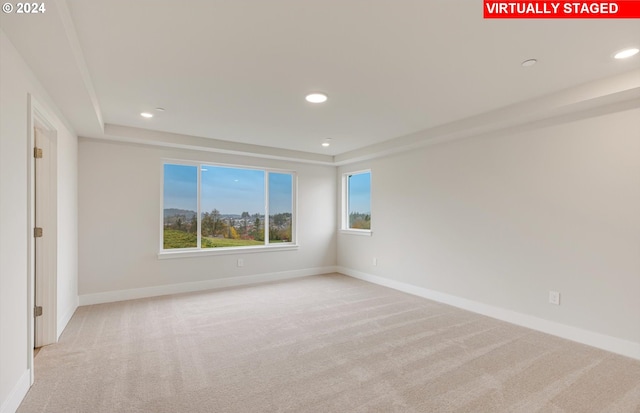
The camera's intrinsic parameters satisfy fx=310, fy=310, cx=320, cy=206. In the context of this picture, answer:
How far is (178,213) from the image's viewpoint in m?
4.90

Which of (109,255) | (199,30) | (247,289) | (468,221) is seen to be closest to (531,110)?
(468,221)

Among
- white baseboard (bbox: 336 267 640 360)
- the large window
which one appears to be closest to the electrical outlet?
white baseboard (bbox: 336 267 640 360)

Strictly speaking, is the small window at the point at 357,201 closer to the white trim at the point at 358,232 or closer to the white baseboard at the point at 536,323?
the white trim at the point at 358,232

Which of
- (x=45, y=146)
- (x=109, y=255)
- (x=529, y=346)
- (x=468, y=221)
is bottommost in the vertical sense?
(x=529, y=346)

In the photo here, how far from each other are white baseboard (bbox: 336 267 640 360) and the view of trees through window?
135cm

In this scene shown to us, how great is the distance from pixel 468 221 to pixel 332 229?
9.61ft

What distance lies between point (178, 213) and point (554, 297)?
503 cm

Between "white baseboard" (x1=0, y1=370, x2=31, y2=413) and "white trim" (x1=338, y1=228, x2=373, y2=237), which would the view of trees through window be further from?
"white baseboard" (x1=0, y1=370, x2=31, y2=413)

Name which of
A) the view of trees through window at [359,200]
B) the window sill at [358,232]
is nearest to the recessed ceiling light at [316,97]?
the view of trees through window at [359,200]

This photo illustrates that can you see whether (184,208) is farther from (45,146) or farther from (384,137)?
(384,137)

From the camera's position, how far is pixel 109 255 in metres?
4.27

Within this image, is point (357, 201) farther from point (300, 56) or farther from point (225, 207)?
point (300, 56)

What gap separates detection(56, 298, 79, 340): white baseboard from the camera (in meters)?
3.12

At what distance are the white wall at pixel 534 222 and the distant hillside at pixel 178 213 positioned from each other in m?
3.36
